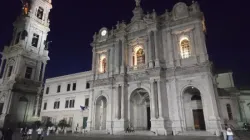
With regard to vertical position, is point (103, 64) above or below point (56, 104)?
above

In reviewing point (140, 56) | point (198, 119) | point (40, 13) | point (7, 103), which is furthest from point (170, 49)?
point (40, 13)

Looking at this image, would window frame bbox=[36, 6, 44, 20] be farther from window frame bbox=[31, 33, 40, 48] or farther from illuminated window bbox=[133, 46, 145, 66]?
illuminated window bbox=[133, 46, 145, 66]

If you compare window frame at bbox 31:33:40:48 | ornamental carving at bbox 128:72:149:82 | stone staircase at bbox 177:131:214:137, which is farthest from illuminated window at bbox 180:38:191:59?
window frame at bbox 31:33:40:48

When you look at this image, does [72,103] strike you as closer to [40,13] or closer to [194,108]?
[40,13]

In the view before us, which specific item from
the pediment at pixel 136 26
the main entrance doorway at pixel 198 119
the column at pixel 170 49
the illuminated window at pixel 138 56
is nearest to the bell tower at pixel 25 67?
the pediment at pixel 136 26

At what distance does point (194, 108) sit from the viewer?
21906 mm

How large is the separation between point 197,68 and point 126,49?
35.3 feet

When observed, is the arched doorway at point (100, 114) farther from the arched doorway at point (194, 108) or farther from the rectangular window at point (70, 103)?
the arched doorway at point (194, 108)

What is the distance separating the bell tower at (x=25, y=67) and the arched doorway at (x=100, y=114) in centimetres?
1285

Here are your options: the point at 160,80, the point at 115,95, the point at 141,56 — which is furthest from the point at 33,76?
the point at 160,80

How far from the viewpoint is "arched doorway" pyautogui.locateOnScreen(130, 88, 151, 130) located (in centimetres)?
2406

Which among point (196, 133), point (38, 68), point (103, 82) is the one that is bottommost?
point (196, 133)

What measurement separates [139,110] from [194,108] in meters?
7.43

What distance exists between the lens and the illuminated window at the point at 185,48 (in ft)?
73.1
